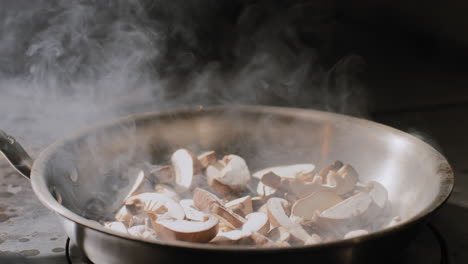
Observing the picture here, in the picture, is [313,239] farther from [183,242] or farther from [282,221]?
[183,242]

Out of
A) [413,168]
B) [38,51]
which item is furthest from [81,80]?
[413,168]

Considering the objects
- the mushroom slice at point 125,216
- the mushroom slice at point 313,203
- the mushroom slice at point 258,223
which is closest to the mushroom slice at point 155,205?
the mushroom slice at point 125,216

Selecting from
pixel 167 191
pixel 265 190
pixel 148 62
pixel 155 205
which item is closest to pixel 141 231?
pixel 155 205

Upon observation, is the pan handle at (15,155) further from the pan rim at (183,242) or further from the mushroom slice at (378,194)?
the mushroom slice at (378,194)

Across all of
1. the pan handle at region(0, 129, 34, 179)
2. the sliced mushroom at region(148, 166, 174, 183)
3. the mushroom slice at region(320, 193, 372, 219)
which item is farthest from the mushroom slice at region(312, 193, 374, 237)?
the pan handle at region(0, 129, 34, 179)

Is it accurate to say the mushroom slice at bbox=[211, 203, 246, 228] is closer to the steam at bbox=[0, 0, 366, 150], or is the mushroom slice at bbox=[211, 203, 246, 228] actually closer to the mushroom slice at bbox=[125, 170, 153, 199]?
the mushroom slice at bbox=[125, 170, 153, 199]

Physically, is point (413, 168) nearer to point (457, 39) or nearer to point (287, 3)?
point (287, 3)
